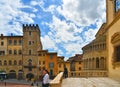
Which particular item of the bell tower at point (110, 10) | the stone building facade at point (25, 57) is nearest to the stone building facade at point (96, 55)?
the stone building facade at point (25, 57)

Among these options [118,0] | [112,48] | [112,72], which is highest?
[118,0]

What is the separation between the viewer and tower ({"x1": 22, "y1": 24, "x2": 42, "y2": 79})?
83812 mm

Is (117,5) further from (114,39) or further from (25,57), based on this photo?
(25,57)

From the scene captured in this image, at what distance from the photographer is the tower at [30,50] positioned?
8381 cm

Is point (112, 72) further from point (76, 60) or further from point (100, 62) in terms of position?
point (76, 60)

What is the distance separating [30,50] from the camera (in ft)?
275

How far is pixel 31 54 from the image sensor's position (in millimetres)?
83812

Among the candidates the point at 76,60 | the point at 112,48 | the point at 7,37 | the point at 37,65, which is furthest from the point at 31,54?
the point at 112,48

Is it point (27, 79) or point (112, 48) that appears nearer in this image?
point (112, 48)

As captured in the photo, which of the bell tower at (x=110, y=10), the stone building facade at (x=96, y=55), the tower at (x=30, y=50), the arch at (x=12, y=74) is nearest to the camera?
the bell tower at (x=110, y=10)

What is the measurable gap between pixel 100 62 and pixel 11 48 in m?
38.8

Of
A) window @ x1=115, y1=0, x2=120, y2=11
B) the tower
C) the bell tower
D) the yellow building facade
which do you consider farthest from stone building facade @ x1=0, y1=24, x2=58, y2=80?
window @ x1=115, y1=0, x2=120, y2=11

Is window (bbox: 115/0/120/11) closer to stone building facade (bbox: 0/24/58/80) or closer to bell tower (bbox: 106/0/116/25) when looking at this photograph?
bell tower (bbox: 106/0/116/25)

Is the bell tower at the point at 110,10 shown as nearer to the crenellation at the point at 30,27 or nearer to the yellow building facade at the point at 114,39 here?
the yellow building facade at the point at 114,39
